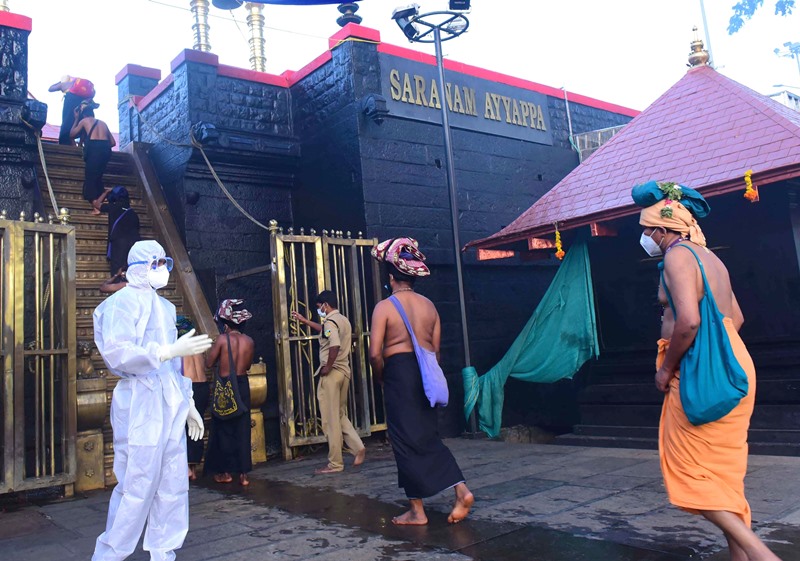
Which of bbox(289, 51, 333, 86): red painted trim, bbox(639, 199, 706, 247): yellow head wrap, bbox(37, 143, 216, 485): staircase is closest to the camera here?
bbox(639, 199, 706, 247): yellow head wrap

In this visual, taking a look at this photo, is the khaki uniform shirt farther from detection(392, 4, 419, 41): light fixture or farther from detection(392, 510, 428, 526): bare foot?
detection(392, 4, 419, 41): light fixture

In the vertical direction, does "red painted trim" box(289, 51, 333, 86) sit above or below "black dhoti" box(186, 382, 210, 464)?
above

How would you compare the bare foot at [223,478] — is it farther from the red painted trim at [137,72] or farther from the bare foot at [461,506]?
the red painted trim at [137,72]

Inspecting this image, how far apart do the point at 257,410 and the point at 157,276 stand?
155 inches

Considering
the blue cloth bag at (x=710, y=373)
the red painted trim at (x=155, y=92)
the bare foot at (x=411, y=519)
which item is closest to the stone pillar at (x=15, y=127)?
the red painted trim at (x=155, y=92)

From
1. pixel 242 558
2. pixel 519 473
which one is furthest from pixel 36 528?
pixel 519 473

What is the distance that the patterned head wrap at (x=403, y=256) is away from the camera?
474 cm

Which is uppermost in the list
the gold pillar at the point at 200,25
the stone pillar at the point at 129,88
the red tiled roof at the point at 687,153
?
the gold pillar at the point at 200,25

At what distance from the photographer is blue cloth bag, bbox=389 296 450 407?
4.50m

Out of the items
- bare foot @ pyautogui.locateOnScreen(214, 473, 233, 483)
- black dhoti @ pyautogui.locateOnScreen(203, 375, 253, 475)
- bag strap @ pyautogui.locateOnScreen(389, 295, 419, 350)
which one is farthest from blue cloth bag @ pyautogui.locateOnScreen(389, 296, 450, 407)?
bare foot @ pyautogui.locateOnScreen(214, 473, 233, 483)

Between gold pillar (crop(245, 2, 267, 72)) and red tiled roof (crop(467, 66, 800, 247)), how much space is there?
23.9 feet

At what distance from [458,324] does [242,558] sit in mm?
5702

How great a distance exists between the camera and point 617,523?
4121mm

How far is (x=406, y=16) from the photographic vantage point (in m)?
8.17
